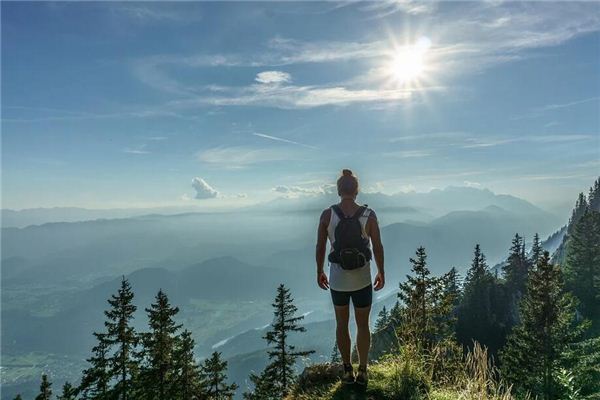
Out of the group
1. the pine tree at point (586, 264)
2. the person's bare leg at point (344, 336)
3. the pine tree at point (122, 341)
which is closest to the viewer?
the person's bare leg at point (344, 336)

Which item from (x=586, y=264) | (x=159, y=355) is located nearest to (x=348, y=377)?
(x=159, y=355)

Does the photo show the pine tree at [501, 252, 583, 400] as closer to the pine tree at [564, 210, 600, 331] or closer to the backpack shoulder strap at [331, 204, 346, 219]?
the backpack shoulder strap at [331, 204, 346, 219]

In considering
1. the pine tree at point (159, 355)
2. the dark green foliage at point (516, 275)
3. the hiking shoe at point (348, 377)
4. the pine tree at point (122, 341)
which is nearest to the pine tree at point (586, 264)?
the dark green foliage at point (516, 275)

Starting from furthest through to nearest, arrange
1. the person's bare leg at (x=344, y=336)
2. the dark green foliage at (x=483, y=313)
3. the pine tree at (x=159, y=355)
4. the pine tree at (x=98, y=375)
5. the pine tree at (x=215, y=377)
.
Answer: the dark green foliage at (x=483, y=313)
the pine tree at (x=215, y=377)
the pine tree at (x=159, y=355)
the pine tree at (x=98, y=375)
the person's bare leg at (x=344, y=336)

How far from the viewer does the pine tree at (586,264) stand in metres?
45.2

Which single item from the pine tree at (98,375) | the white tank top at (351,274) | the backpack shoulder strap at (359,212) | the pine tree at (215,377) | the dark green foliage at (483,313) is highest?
the backpack shoulder strap at (359,212)

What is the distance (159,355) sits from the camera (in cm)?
2228

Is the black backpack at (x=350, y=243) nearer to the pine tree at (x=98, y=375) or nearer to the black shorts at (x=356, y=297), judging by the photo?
the black shorts at (x=356, y=297)

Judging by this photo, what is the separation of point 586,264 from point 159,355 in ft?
168

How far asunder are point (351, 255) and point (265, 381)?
23483 millimetres

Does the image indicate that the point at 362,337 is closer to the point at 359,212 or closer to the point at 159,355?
the point at 359,212

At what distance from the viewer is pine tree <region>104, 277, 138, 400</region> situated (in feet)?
71.4

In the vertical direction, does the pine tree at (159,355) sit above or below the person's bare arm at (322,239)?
below

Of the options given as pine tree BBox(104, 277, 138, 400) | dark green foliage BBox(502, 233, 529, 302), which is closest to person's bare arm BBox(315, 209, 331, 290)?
pine tree BBox(104, 277, 138, 400)
